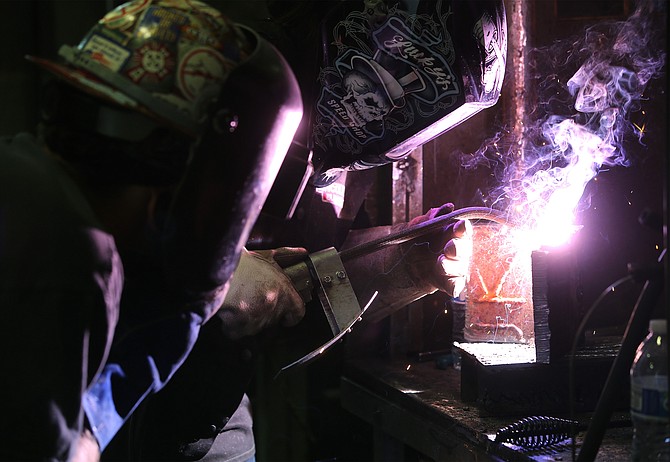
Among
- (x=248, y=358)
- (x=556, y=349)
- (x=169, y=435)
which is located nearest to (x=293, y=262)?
(x=248, y=358)

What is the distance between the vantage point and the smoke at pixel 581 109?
2.24 m

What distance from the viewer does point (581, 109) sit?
237 cm

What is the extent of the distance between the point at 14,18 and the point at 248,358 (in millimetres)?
2343

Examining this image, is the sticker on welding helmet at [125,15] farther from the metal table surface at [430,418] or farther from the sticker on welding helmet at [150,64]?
the metal table surface at [430,418]

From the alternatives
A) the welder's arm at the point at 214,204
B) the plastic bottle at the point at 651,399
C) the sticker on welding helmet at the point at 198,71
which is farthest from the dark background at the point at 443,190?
the sticker on welding helmet at the point at 198,71

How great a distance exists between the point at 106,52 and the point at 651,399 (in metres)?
1.12

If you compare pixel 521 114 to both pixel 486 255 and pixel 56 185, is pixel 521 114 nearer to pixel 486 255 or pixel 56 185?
pixel 486 255

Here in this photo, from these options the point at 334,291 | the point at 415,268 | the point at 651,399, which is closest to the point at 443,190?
the point at 415,268

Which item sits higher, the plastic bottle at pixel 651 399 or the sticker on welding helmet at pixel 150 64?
the sticker on welding helmet at pixel 150 64

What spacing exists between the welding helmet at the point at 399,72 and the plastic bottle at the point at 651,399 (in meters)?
0.93

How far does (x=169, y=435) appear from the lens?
1.88 m

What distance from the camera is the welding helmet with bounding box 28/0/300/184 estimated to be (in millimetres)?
1178

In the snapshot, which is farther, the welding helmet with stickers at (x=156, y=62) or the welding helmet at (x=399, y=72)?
the welding helmet at (x=399, y=72)

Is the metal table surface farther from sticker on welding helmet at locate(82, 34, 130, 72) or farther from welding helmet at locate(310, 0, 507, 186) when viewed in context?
sticker on welding helmet at locate(82, 34, 130, 72)
